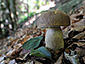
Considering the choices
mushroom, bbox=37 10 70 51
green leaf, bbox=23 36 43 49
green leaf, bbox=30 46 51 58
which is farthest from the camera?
green leaf, bbox=23 36 43 49

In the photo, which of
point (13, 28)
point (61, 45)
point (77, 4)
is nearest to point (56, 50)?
point (61, 45)

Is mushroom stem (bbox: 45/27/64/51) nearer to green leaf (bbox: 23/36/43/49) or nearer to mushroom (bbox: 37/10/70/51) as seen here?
mushroom (bbox: 37/10/70/51)

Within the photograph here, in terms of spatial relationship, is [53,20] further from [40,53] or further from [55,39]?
[40,53]

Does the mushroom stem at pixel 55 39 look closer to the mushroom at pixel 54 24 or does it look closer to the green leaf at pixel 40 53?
the mushroom at pixel 54 24

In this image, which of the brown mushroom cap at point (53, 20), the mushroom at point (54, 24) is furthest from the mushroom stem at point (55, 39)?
the brown mushroom cap at point (53, 20)

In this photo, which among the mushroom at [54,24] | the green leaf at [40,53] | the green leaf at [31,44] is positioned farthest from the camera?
the green leaf at [31,44]

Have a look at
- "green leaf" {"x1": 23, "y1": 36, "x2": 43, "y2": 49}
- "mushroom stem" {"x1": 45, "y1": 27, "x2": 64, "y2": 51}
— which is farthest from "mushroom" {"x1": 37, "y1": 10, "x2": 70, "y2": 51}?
"green leaf" {"x1": 23, "y1": 36, "x2": 43, "y2": 49}

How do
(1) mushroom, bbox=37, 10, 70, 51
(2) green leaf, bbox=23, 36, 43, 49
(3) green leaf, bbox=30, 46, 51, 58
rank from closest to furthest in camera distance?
(3) green leaf, bbox=30, 46, 51, 58 < (1) mushroom, bbox=37, 10, 70, 51 < (2) green leaf, bbox=23, 36, 43, 49

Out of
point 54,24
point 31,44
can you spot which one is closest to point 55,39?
point 54,24
